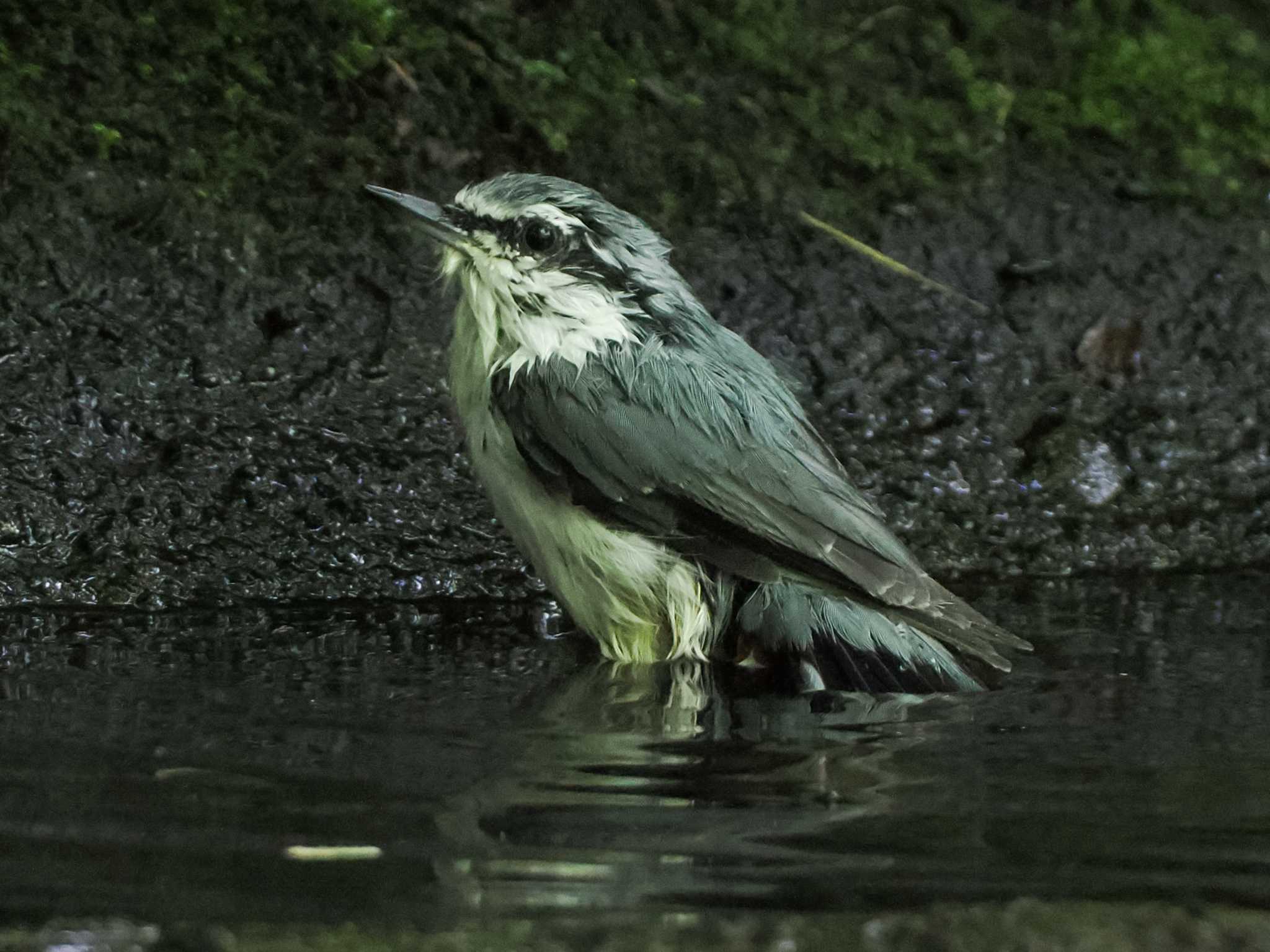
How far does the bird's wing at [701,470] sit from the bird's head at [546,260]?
205mm

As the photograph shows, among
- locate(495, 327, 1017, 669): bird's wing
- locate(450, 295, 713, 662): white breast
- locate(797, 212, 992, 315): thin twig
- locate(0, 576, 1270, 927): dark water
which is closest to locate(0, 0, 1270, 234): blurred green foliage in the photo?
locate(797, 212, 992, 315): thin twig

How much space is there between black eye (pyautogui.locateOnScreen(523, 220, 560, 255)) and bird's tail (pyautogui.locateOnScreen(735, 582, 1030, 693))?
1054mm

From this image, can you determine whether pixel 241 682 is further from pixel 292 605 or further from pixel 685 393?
pixel 685 393

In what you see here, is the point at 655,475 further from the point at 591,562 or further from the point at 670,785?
the point at 670,785

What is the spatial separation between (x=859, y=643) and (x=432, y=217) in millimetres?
1565

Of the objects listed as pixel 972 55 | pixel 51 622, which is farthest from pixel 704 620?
pixel 972 55

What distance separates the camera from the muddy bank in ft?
14.9

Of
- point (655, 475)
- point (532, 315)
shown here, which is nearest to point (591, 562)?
point (655, 475)

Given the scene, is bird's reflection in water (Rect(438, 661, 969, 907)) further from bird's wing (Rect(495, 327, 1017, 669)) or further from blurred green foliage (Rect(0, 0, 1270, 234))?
blurred green foliage (Rect(0, 0, 1270, 234))

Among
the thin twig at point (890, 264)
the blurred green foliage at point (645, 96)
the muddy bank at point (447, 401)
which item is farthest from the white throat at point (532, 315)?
the thin twig at point (890, 264)

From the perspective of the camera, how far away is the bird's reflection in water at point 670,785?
225cm

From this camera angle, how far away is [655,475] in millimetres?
3975

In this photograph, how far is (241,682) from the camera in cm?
364

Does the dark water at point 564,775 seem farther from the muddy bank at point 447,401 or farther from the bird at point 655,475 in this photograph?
the muddy bank at point 447,401
